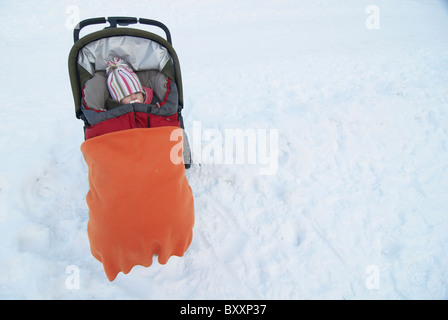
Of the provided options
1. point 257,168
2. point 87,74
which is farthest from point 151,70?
point 257,168

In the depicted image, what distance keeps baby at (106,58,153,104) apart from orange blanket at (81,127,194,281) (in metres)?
0.48

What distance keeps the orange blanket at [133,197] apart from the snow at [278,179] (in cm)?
45

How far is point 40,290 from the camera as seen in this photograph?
6.17 feet

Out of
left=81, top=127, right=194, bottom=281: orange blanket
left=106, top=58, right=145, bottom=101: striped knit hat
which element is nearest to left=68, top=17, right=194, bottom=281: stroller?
left=81, top=127, right=194, bottom=281: orange blanket

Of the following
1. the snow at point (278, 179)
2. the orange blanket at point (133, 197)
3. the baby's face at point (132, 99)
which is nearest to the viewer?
the orange blanket at point (133, 197)

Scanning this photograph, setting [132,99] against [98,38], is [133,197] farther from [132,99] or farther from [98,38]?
[98,38]

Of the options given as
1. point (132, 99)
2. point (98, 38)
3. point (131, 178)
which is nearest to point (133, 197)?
point (131, 178)

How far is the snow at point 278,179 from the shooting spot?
6.35 ft

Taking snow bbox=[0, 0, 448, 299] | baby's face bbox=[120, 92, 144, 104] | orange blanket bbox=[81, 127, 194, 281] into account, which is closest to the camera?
orange blanket bbox=[81, 127, 194, 281]

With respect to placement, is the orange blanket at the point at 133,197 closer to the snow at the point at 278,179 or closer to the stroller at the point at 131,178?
the stroller at the point at 131,178

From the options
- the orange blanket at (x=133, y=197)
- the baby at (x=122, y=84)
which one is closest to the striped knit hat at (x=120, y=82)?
the baby at (x=122, y=84)

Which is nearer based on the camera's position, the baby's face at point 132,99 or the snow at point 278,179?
the snow at point 278,179

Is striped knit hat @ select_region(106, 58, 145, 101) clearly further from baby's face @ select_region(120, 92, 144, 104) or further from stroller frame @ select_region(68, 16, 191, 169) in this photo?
stroller frame @ select_region(68, 16, 191, 169)

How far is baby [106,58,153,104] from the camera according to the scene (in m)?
2.00
